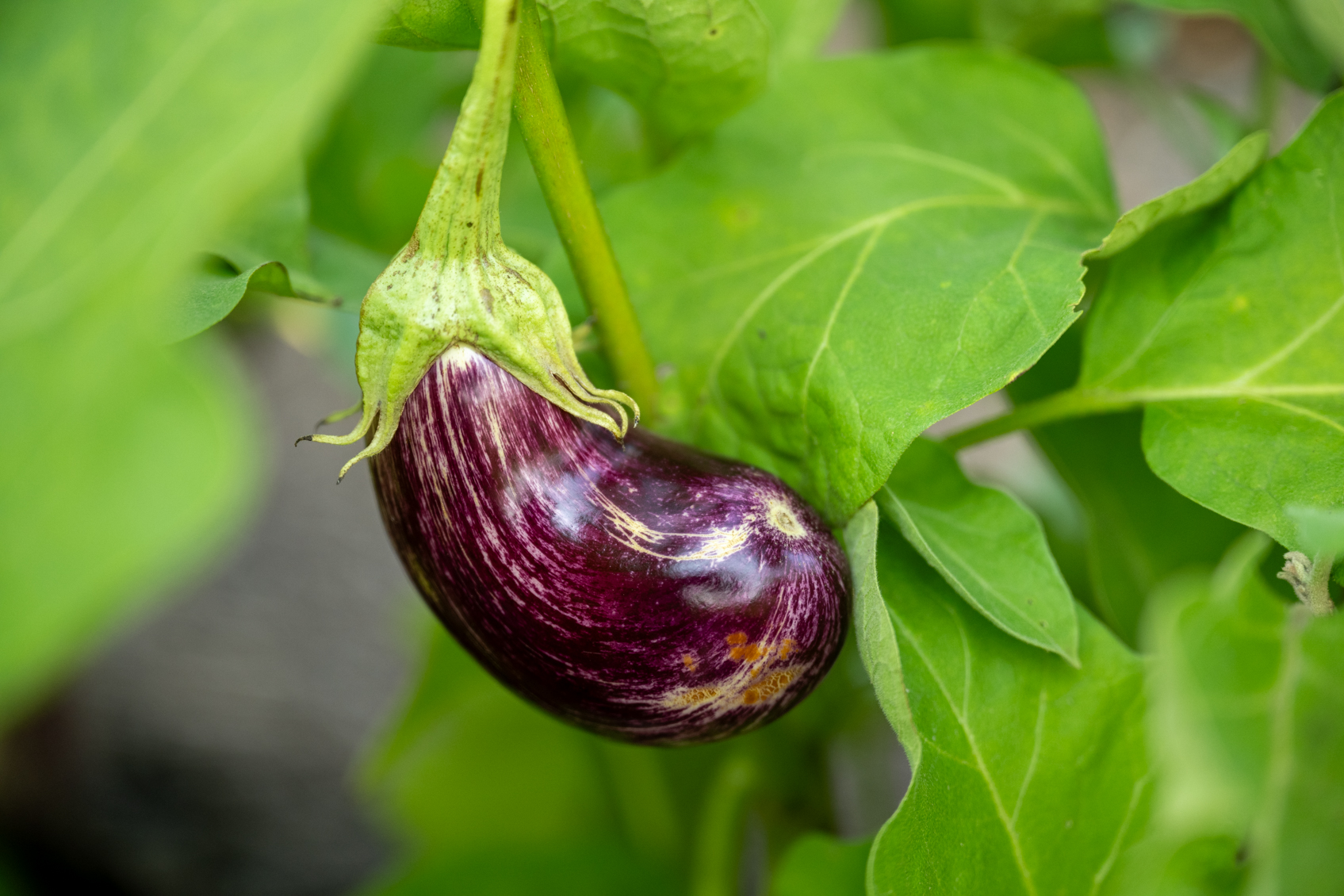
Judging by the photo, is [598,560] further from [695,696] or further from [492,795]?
[492,795]

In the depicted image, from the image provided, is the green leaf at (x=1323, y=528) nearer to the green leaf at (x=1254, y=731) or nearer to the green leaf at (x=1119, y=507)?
the green leaf at (x=1254, y=731)

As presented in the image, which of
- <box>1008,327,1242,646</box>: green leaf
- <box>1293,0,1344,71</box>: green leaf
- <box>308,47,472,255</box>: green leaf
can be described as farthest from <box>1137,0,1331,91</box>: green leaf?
<box>308,47,472,255</box>: green leaf

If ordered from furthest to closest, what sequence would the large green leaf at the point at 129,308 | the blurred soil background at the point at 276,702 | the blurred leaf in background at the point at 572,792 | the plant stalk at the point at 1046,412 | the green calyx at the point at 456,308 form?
1. the blurred soil background at the point at 276,702
2. the blurred leaf in background at the point at 572,792
3. the plant stalk at the point at 1046,412
4. the green calyx at the point at 456,308
5. the large green leaf at the point at 129,308

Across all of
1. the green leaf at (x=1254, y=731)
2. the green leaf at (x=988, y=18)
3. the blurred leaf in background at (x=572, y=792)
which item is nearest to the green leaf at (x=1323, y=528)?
the green leaf at (x=1254, y=731)

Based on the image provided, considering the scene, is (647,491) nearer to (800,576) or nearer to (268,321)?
(800,576)

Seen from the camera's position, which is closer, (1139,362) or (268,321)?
(1139,362)

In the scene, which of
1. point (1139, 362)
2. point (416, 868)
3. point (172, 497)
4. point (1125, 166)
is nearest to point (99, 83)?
point (172, 497)
